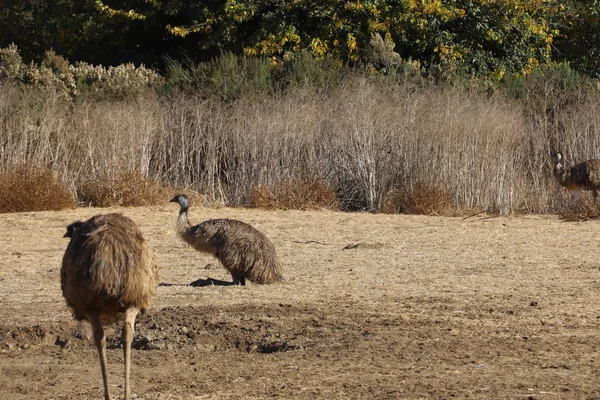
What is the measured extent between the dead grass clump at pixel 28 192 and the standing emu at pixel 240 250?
5969 mm

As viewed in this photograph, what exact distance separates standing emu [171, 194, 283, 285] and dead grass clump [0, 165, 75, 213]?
5969 mm

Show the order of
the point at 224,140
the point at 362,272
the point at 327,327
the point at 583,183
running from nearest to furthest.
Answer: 1. the point at 327,327
2. the point at 362,272
3. the point at 583,183
4. the point at 224,140

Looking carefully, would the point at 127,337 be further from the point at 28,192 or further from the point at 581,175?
the point at 581,175

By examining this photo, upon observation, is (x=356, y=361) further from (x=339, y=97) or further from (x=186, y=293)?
(x=339, y=97)

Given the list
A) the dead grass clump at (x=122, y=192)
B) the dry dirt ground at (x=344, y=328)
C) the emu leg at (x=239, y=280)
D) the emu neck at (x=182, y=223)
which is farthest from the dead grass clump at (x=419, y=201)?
the emu leg at (x=239, y=280)

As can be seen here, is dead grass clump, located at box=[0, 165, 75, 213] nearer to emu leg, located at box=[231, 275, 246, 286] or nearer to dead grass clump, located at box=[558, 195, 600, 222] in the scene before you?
emu leg, located at box=[231, 275, 246, 286]

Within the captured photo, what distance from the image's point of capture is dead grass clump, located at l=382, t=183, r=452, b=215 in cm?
1719

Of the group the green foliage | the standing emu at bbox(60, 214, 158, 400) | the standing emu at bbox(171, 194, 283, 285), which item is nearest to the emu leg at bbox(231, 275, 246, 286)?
the standing emu at bbox(171, 194, 283, 285)

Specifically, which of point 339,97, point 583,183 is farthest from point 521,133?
point 339,97

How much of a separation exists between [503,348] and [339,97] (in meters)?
11.4

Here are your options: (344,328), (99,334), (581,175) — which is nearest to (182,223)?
(344,328)

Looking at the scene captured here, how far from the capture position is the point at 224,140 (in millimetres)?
18172

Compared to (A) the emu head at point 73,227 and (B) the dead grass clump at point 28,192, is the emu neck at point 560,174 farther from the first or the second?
(A) the emu head at point 73,227

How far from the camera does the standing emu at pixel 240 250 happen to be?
35.0 feet
